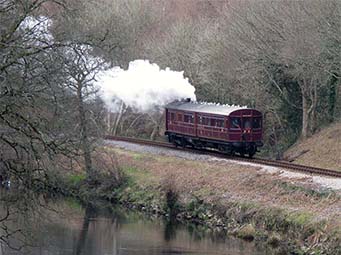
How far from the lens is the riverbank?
28.1 metres

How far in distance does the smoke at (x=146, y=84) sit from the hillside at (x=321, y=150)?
7037 millimetres

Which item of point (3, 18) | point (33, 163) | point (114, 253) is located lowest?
point (114, 253)

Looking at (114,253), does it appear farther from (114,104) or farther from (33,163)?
(114,104)

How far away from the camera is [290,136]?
153 ft

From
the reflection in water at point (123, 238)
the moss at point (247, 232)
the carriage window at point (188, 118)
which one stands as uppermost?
the carriage window at point (188, 118)

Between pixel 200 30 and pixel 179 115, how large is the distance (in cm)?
1137

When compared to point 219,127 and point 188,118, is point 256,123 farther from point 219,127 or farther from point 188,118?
point 188,118

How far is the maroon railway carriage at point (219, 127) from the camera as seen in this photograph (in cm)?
3978

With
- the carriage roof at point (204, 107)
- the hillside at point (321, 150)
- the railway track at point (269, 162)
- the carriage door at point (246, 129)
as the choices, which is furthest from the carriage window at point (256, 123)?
the hillside at point (321, 150)

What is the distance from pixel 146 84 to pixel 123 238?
17.5 metres

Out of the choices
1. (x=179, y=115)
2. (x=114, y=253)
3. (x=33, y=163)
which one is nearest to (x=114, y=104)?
(x=179, y=115)

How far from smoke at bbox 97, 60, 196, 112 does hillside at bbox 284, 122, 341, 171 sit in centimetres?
704

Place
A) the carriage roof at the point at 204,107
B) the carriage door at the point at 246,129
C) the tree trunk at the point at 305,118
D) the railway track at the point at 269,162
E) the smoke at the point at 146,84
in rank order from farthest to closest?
the smoke at the point at 146,84, the tree trunk at the point at 305,118, the carriage roof at the point at 204,107, the carriage door at the point at 246,129, the railway track at the point at 269,162

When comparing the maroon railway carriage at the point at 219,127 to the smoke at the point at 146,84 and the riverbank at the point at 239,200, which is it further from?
the smoke at the point at 146,84
